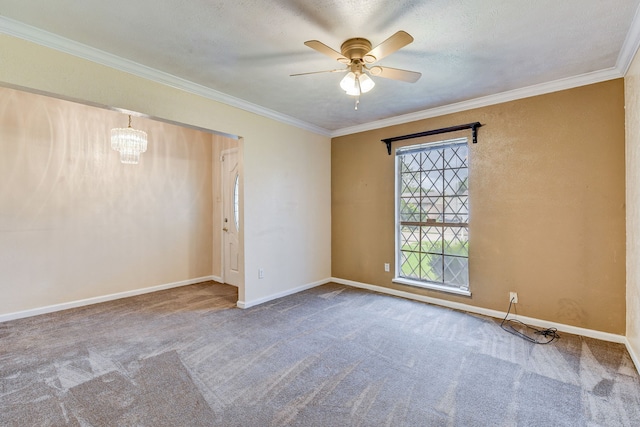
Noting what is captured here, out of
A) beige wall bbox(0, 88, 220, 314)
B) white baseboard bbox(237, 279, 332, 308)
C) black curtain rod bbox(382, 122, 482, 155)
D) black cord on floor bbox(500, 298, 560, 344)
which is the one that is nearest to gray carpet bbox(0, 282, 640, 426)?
black cord on floor bbox(500, 298, 560, 344)

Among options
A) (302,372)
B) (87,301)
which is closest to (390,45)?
(302,372)

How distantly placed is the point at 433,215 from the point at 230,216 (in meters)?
3.23

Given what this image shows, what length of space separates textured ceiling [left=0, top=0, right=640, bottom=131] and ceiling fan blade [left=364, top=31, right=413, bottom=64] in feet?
0.68

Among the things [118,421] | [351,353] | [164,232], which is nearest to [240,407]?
[118,421]

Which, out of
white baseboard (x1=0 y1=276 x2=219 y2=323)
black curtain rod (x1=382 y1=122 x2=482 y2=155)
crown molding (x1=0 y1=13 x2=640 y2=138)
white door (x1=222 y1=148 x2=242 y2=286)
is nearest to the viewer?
crown molding (x1=0 y1=13 x2=640 y2=138)

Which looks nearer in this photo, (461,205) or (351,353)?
(351,353)

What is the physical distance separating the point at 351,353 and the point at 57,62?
3379mm

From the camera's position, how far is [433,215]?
388 cm

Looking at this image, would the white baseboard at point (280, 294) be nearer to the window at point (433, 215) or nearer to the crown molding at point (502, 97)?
the window at point (433, 215)

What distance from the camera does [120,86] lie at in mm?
2578

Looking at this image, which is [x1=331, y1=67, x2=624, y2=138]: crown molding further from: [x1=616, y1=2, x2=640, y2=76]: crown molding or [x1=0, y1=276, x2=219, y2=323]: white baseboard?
[x1=0, y1=276, x2=219, y2=323]: white baseboard

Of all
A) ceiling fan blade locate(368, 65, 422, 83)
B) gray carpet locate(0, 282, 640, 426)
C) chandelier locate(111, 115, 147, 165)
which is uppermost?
ceiling fan blade locate(368, 65, 422, 83)

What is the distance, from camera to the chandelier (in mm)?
3576

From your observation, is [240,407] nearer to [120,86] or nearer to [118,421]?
[118,421]
